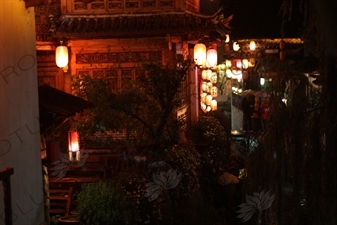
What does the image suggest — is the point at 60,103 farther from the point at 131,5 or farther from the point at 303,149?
→ the point at 131,5

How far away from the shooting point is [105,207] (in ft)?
33.4

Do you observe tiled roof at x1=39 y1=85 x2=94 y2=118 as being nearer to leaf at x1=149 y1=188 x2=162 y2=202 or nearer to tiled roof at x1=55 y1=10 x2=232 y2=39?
leaf at x1=149 y1=188 x2=162 y2=202

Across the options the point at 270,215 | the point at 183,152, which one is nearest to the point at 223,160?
the point at 183,152

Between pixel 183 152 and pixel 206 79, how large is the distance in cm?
967

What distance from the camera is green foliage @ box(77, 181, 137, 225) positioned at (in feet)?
33.1

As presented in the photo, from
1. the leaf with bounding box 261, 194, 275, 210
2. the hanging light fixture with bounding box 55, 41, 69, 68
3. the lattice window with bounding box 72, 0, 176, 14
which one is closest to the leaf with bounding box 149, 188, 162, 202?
the leaf with bounding box 261, 194, 275, 210

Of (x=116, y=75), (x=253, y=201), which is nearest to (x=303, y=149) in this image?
(x=253, y=201)

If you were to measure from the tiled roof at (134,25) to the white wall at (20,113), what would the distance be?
6.16m

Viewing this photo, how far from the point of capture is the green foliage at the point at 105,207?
33.1 feet

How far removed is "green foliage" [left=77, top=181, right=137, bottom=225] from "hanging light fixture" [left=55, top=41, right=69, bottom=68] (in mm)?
5367

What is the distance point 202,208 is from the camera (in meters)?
11.6

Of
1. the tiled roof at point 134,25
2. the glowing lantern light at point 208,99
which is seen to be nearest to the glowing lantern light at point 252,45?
the glowing lantern light at point 208,99

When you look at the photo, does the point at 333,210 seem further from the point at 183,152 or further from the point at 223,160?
the point at 223,160

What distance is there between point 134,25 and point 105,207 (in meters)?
6.82
